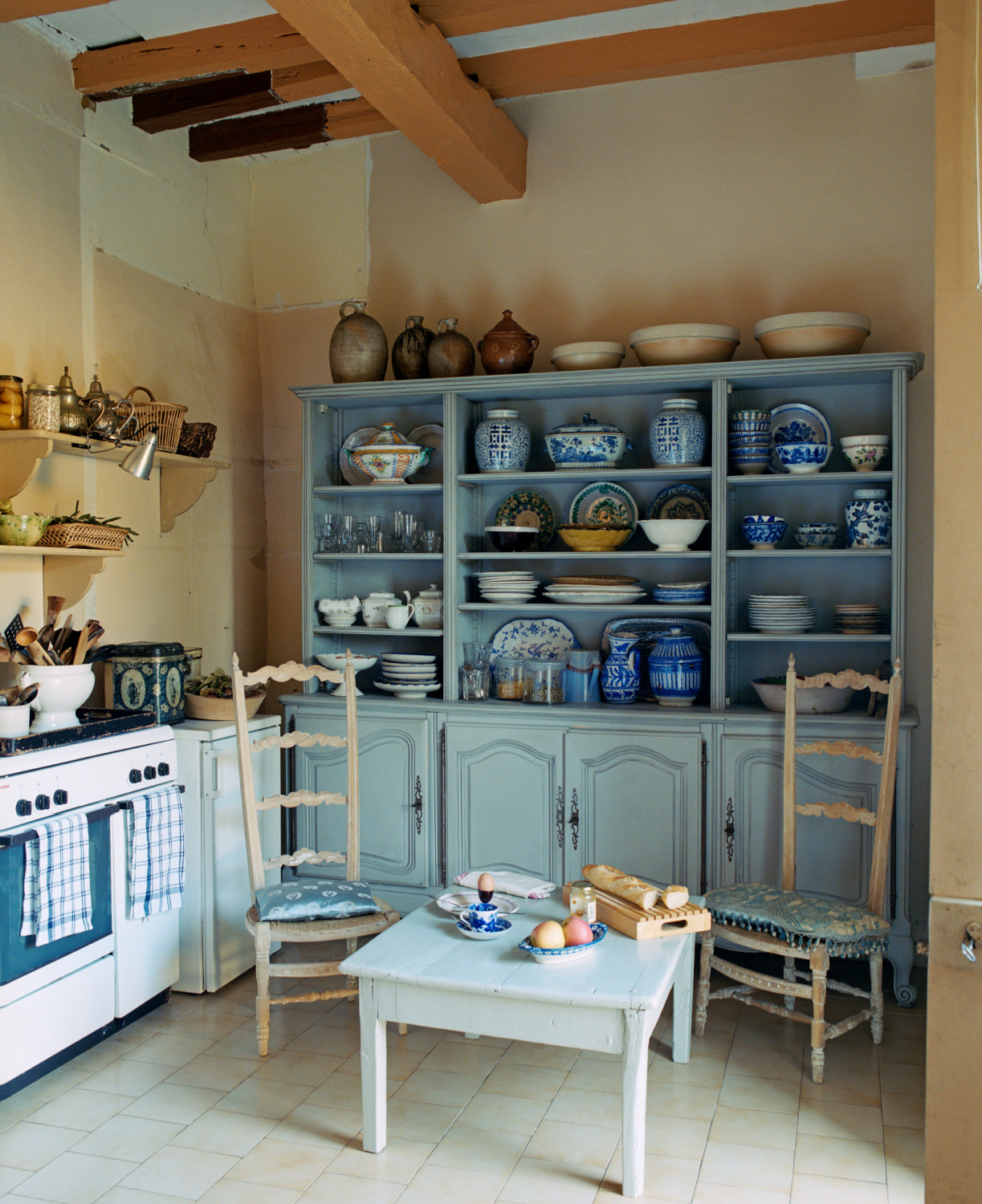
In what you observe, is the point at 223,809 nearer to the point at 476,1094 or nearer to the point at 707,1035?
the point at 476,1094

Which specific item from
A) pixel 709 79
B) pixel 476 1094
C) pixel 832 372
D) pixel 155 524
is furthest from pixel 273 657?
pixel 709 79

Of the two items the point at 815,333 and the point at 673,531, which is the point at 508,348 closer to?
the point at 673,531

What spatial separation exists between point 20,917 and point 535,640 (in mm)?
2149

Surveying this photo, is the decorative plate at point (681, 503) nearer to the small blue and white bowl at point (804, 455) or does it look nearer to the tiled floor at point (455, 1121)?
the small blue and white bowl at point (804, 455)

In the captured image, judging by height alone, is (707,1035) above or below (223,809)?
below

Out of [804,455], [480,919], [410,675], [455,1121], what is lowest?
[455,1121]

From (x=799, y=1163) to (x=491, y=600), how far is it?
2.19 meters

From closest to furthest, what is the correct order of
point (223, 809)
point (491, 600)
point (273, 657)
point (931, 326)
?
point (223, 809)
point (931, 326)
point (491, 600)
point (273, 657)

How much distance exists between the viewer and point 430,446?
169 inches

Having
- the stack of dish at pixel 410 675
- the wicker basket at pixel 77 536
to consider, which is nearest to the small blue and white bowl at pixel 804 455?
the stack of dish at pixel 410 675

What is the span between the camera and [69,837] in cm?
290

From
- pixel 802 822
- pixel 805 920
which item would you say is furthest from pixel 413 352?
pixel 805 920

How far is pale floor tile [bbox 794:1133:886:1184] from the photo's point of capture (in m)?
2.45

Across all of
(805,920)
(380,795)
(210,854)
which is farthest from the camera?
(380,795)
